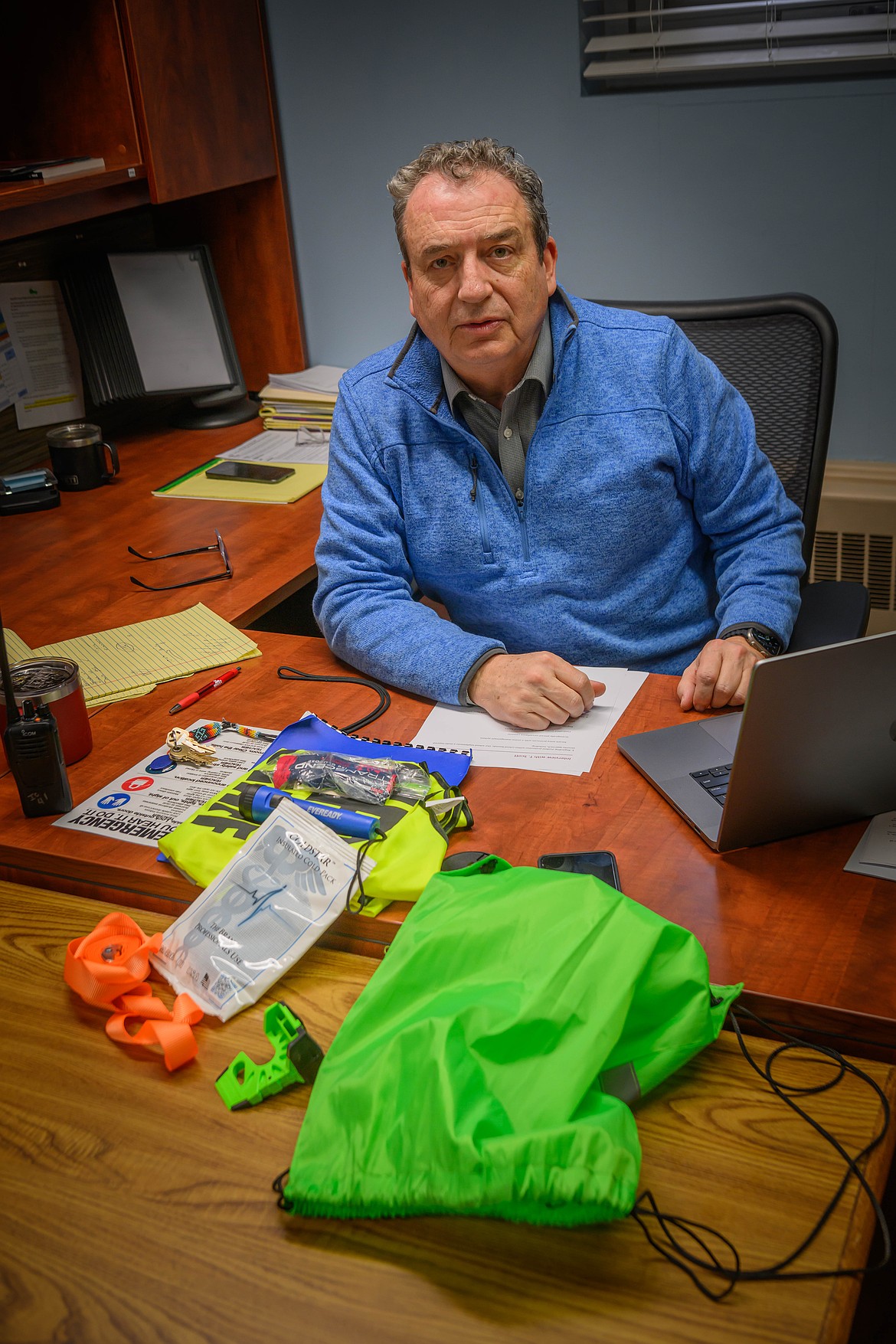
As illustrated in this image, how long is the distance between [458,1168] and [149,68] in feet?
7.18

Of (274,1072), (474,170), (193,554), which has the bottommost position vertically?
(274,1072)

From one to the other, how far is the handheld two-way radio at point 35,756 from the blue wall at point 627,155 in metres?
1.71

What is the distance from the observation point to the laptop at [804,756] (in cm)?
98

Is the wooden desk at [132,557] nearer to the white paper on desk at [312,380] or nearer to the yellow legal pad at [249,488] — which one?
the yellow legal pad at [249,488]

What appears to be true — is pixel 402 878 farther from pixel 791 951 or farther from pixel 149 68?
pixel 149 68

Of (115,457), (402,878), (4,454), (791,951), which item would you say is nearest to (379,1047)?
(402,878)

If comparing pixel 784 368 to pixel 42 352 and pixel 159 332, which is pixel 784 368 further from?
pixel 42 352

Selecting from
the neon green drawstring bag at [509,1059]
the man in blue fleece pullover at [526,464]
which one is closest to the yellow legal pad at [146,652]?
the man in blue fleece pullover at [526,464]

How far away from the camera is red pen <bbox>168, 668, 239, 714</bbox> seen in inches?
58.0

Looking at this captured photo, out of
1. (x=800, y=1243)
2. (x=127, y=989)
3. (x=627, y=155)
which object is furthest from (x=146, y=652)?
(x=627, y=155)

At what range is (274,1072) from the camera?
3.04 ft

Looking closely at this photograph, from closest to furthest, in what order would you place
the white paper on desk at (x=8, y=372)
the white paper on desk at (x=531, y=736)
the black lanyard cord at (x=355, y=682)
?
1. the white paper on desk at (x=531, y=736)
2. the black lanyard cord at (x=355, y=682)
3. the white paper on desk at (x=8, y=372)

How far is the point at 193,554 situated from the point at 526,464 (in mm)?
679

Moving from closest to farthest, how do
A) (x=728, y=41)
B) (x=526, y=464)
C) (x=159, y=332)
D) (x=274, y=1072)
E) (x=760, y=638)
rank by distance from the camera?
(x=274, y=1072) → (x=760, y=638) → (x=526, y=464) → (x=728, y=41) → (x=159, y=332)
